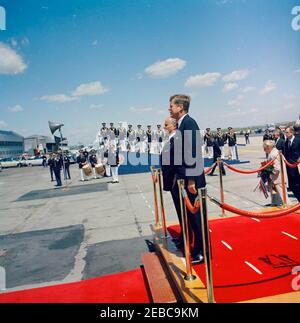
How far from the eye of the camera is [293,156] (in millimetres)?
7688

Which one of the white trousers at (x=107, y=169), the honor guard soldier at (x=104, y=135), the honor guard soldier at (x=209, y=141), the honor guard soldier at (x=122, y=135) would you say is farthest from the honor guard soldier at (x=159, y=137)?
the white trousers at (x=107, y=169)

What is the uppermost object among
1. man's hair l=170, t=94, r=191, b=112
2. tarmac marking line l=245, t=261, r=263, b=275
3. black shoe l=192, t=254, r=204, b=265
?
man's hair l=170, t=94, r=191, b=112

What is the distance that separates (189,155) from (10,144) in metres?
101

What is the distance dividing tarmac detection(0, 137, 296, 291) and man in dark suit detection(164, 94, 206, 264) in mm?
1532

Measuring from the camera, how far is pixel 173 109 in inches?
166

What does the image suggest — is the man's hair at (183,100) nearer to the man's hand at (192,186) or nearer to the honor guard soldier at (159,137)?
the man's hand at (192,186)

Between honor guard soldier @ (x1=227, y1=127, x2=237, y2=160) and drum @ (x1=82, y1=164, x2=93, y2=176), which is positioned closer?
drum @ (x1=82, y1=164, x2=93, y2=176)

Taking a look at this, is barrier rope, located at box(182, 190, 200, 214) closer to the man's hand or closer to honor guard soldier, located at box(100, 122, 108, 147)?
the man's hand

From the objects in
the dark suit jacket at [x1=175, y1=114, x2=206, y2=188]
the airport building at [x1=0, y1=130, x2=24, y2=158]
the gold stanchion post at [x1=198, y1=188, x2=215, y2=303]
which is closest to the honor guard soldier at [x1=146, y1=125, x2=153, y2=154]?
the dark suit jacket at [x1=175, y1=114, x2=206, y2=188]

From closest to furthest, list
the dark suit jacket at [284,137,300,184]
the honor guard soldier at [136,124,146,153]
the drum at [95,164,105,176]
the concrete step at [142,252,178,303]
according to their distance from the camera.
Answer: the concrete step at [142,252,178,303] < the dark suit jacket at [284,137,300,184] < the drum at [95,164,105,176] < the honor guard soldier at [136,124,146,153]

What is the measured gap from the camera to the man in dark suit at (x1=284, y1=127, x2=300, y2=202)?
24.5 ft

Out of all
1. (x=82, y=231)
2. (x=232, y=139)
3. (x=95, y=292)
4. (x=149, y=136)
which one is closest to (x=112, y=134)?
(x=149, y=136)

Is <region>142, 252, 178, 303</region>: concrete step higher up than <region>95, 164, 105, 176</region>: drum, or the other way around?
<region>95, 164, 105, 176</region>: drum
